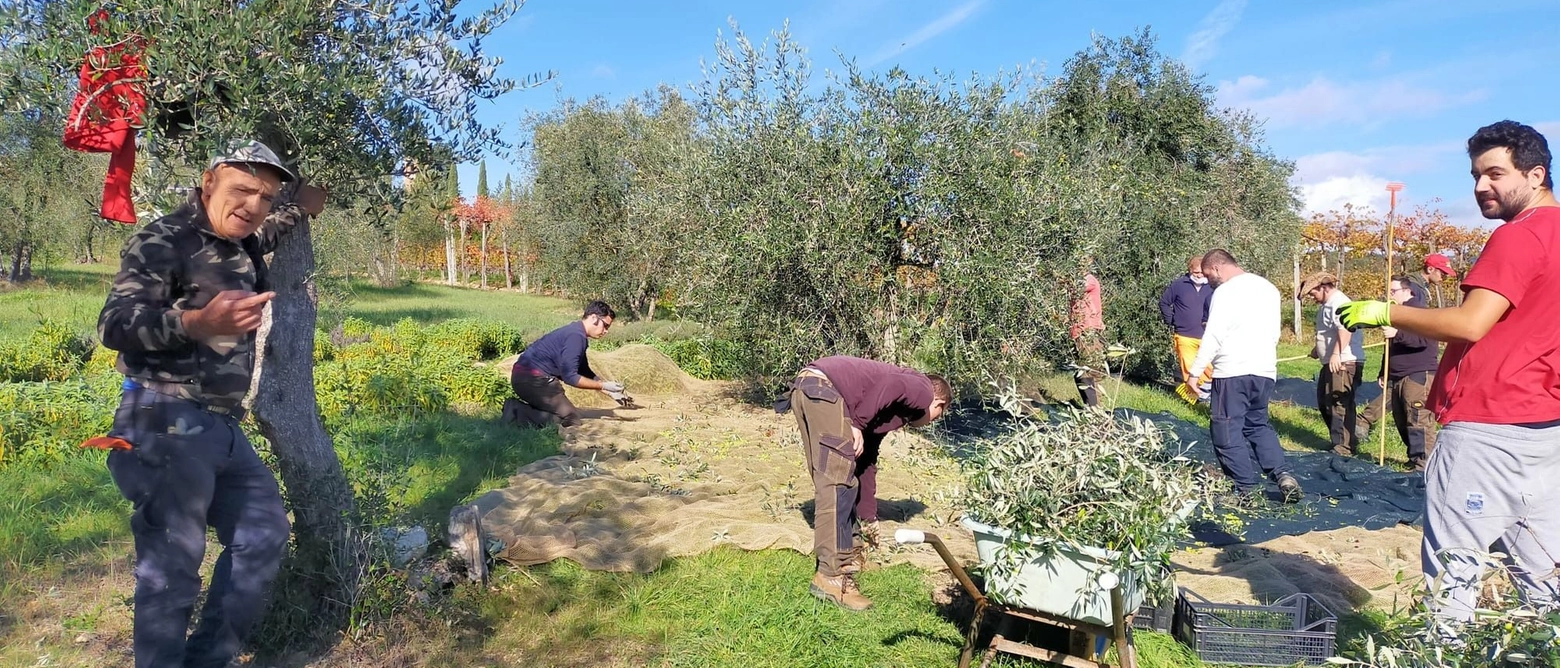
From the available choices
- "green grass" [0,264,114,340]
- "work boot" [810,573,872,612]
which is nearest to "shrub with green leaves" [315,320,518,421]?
"green grass" [0,264,114,340]

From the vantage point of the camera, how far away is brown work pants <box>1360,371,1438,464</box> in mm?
7391

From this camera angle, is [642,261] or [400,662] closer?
[400,662]

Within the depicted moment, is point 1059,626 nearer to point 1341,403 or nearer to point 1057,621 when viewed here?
point 1057,621

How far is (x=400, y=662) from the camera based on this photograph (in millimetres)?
3426

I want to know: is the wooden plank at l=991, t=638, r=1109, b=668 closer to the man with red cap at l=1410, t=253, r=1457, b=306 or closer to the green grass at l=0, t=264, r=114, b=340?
the man with red cap at l=1410, t=253, r=1457, b=306

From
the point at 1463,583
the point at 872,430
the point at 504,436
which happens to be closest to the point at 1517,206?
the point at 1463,583

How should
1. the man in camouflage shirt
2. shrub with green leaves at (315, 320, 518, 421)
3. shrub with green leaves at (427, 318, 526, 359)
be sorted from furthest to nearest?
shrub with green leaves at (427, 318, 526, 359) → shrub with green leaves at (315, 320, 518, 421) → the man in camouflage shirt

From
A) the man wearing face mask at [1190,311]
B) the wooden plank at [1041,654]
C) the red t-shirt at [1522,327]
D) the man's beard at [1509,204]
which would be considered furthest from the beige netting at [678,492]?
the man wearing face mask at [1190,311]

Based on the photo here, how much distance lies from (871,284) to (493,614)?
548 centimetres

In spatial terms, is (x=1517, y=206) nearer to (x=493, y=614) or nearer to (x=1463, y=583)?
(x=1463, y=583)

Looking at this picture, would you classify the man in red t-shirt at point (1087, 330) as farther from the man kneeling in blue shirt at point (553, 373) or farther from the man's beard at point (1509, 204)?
the man's beard at point (1509, 204)

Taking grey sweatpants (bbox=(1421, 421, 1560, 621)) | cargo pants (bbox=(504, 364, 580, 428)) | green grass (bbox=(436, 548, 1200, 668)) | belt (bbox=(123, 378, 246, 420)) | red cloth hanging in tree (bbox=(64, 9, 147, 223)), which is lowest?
green grass (bbox=(436, 548, 1200, 668))

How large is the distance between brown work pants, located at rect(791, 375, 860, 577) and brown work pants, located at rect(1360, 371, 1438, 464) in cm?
570

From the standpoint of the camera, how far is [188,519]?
2.74m
